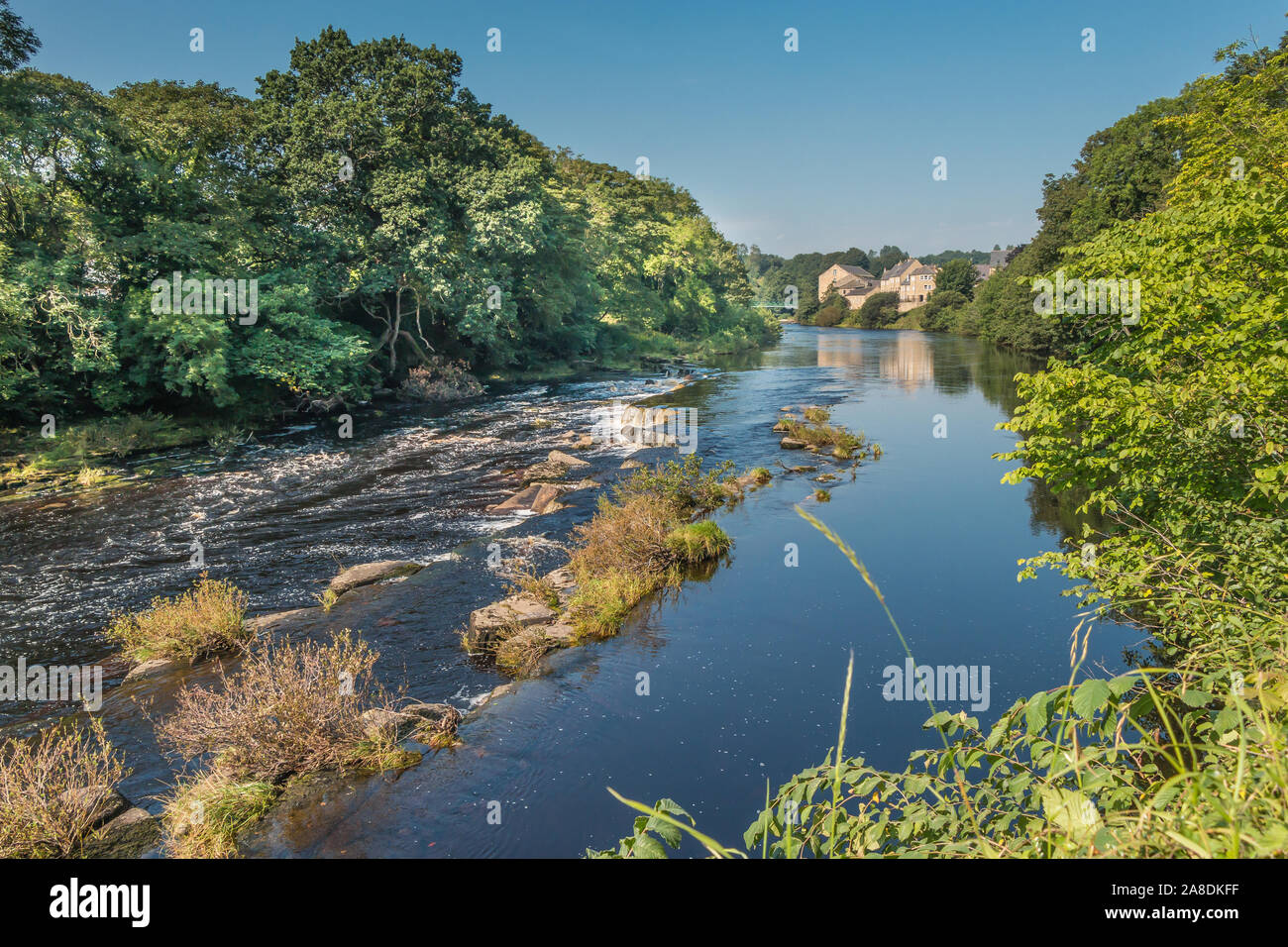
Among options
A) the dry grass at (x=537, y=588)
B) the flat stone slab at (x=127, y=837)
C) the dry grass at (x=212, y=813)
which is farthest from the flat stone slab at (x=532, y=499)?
the flat stone slab at (x=127, y=837)

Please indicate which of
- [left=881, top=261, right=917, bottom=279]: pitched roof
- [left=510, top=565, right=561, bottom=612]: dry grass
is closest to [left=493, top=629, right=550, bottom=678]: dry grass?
[left=510, top=565, right=561, bottom=612]: dry grass

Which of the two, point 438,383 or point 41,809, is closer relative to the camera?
point 41,809

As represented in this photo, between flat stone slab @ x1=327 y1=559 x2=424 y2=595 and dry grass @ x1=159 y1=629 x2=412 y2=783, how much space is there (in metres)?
4.44

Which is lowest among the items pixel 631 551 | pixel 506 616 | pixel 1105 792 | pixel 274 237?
pixel 506 616

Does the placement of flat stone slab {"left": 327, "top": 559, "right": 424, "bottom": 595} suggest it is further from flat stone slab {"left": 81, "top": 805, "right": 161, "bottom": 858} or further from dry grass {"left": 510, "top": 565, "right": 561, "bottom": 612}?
flat stone slab {"left": 81, "top": 805, "right": 161, "bottom": 858}

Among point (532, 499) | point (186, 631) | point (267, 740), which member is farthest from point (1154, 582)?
point (186, 631)

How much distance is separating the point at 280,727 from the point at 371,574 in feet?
18.2

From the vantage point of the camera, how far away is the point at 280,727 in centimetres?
711

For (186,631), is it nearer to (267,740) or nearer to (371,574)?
(371,574)

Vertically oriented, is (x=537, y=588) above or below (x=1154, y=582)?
below

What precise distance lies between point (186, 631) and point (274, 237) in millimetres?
24014

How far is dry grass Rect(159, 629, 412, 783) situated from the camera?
273 inches

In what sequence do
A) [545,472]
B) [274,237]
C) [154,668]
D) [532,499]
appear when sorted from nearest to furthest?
1. [154,668]
2. [532,499]
3. [545,472]
4. [274,237]

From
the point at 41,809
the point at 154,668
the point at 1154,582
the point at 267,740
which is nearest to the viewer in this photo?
the point at 41,809
